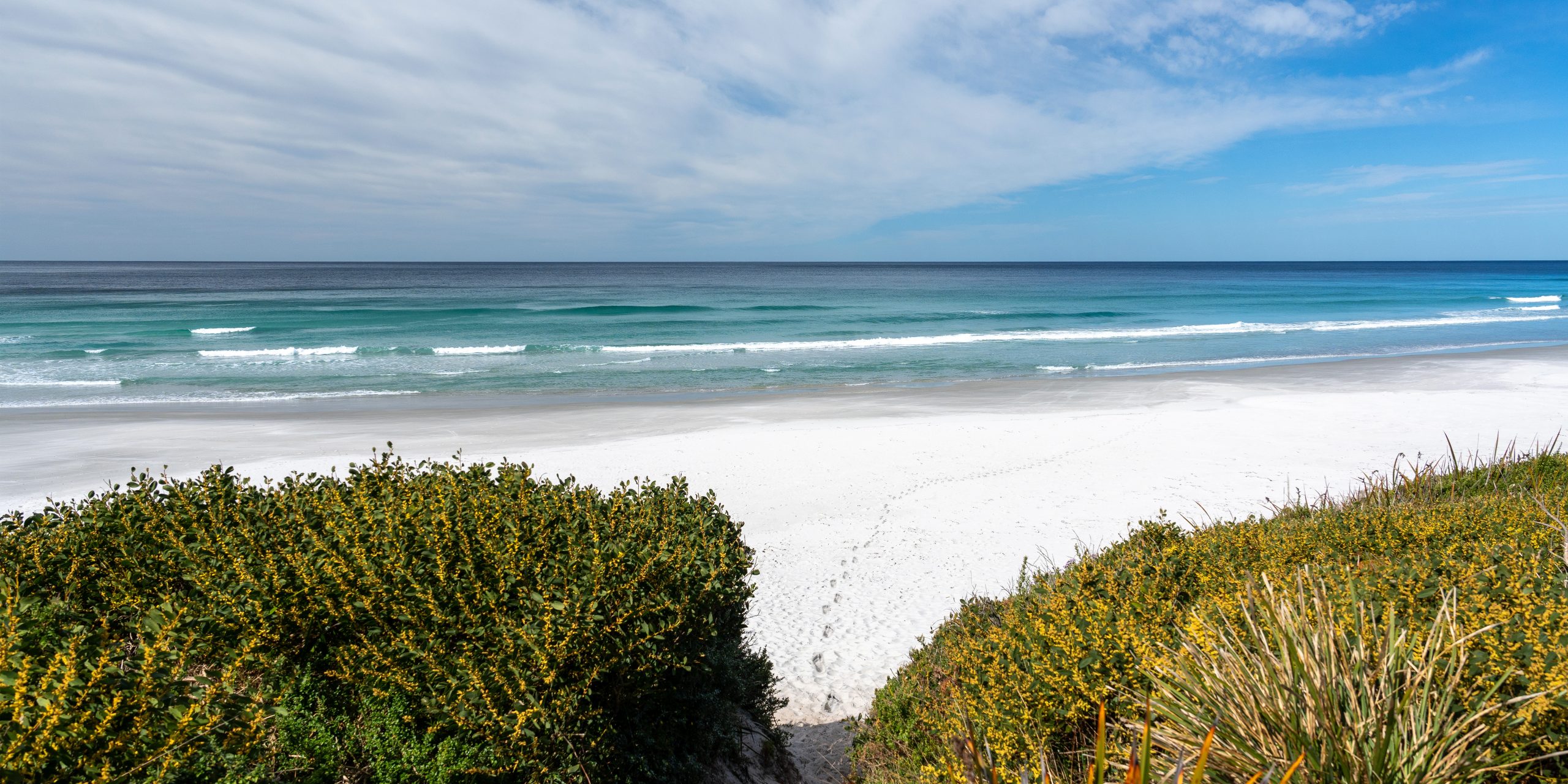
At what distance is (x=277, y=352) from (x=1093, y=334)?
34.5m

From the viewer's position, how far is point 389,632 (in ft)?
10.6

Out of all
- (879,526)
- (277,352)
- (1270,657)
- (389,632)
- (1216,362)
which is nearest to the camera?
(1270,657)

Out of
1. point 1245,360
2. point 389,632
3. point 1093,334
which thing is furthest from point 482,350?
point 389,632

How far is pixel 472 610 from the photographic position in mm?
3293

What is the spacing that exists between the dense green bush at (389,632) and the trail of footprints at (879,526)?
2535 mm

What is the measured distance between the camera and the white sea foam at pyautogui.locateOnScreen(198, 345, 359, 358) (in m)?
29.1

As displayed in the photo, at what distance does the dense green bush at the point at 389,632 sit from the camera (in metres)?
2.82

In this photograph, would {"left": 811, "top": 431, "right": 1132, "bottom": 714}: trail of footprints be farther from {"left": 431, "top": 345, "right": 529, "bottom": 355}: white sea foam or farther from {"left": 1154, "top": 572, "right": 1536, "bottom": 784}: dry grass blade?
{"left": 431, "top": 345, "right": 529, "bottom": 355}: white sea foam

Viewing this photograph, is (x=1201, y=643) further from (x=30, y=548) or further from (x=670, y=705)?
(x=30, y=548)

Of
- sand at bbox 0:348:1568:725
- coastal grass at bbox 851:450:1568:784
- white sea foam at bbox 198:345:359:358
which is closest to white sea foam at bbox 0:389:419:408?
sand at bbox 0:348:1568:725

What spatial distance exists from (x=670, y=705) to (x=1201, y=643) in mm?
2270

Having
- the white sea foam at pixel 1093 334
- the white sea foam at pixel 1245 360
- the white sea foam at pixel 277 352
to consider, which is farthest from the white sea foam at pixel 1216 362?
the white sea foam at pixel 277 352

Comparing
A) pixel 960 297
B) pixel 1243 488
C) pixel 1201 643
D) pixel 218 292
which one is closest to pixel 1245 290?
pixel 960 297

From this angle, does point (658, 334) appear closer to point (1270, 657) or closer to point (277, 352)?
point (277, 352)
